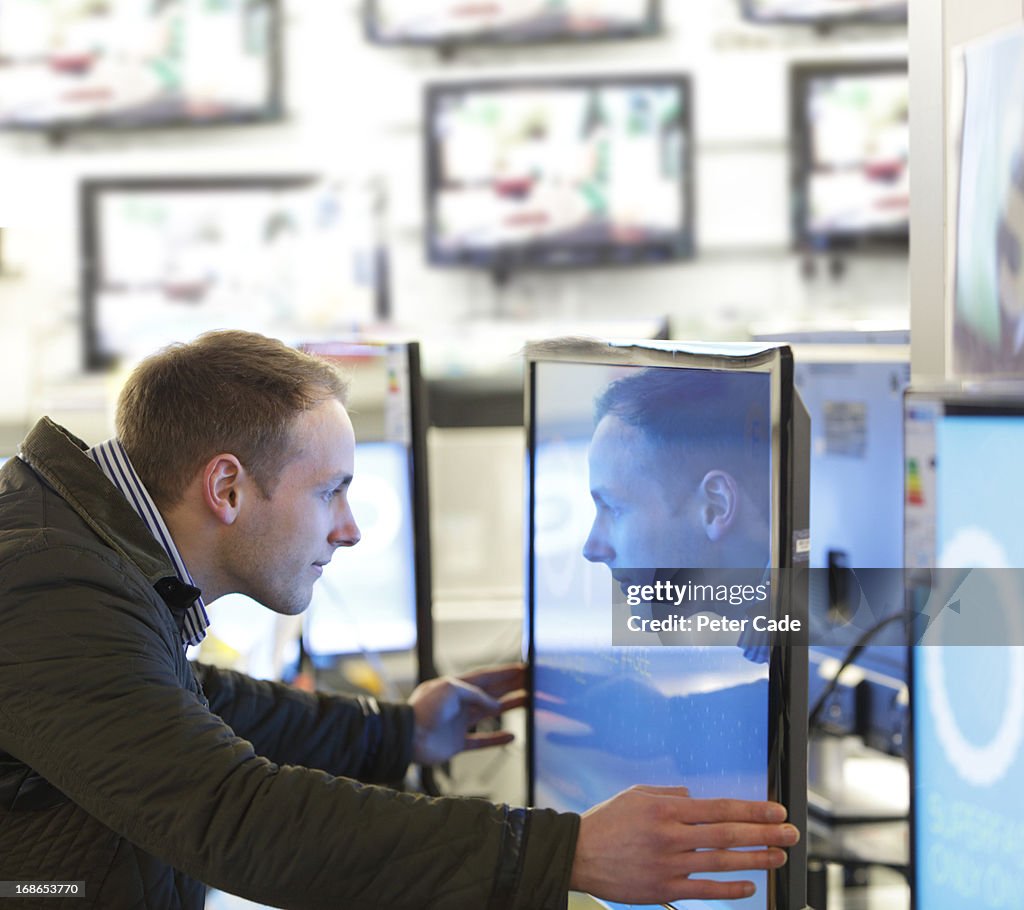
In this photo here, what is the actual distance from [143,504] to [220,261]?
2.75 metres

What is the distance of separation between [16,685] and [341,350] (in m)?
0.93

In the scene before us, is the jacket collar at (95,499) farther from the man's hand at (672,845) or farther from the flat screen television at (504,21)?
the flat screen television at (504,21)

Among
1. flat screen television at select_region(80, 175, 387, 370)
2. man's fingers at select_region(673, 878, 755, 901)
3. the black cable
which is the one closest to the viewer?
man's fingers at select_region(673, 878, 755, 901)

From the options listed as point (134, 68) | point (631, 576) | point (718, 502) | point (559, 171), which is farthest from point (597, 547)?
point (134, 68)

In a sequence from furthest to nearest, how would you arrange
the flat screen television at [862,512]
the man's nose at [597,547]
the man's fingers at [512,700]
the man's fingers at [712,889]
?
the flat screen television at [862,512] → the man's fingers at [512,700] → the man's nose at [597,547] → the man's fingers at [712,889]

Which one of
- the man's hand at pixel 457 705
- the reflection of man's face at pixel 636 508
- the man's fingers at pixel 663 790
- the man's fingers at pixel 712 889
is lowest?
the man's hand at pixel 457 705

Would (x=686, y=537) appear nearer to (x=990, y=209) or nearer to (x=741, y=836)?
(x=741, y=836)

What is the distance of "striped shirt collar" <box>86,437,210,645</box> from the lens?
1.20 meters

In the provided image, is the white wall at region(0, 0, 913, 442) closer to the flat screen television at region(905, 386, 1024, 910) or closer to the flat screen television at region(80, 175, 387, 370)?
the flat screen television at region(80, 175, 387, 370)

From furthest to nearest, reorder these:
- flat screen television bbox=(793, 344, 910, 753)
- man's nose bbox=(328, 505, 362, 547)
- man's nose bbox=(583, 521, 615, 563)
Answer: flat screen television bbox=(793, 344, 910, 753) → man's nose bbox=(328, 505, 362, 547) → man's nose bbox=(583, 521, 615, 563)

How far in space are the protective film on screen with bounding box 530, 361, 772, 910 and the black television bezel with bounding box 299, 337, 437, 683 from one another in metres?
0.33

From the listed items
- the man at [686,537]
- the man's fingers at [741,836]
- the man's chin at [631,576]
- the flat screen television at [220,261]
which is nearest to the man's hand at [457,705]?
the man at [686,537]

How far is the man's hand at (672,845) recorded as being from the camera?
2.89 ft

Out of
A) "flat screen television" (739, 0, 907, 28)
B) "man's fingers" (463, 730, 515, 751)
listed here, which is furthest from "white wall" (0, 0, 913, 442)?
"man's fingers" (463, 730, 515, 751)
